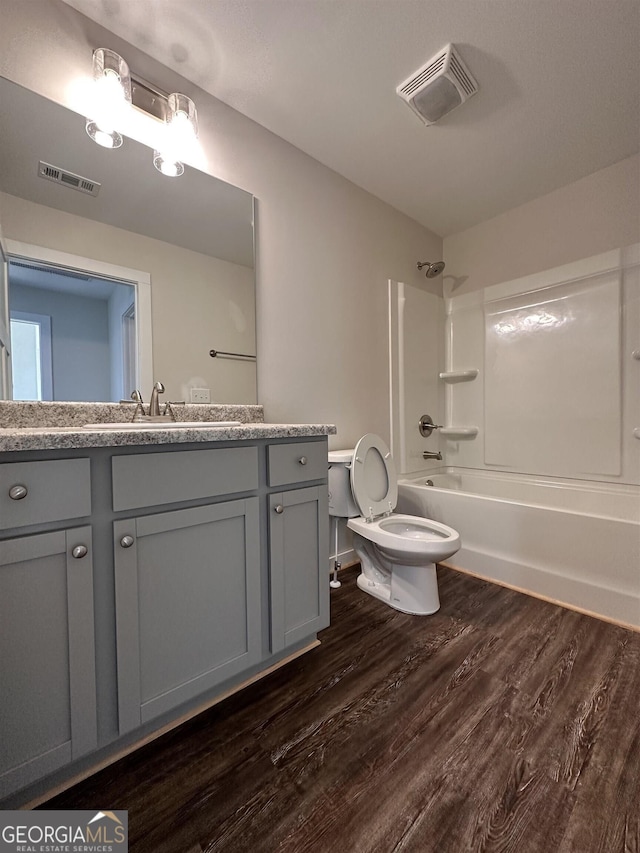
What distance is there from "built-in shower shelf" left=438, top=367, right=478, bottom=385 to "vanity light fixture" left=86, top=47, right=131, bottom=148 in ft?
7.95

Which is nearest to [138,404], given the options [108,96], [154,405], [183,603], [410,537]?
[154,405]

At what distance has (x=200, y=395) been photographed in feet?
5.26

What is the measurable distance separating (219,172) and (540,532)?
7.94 feet

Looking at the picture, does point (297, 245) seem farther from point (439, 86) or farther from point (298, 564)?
point (298, 564)

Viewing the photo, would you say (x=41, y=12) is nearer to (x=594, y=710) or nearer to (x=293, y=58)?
(x=293, y=58)

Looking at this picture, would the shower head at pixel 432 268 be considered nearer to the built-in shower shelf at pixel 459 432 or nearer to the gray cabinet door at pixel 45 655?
the built-in shower shelf at pixel 459 432

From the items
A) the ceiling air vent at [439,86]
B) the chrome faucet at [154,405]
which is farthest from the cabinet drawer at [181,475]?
the ceiling air vent at [439,86]

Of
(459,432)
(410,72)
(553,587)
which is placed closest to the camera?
(410,72)

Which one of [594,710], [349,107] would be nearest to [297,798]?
[594,710]

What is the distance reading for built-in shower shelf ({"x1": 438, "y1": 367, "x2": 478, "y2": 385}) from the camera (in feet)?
8.98

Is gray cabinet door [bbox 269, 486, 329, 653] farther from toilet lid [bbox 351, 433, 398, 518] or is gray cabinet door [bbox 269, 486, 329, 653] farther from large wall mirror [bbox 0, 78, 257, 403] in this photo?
large wall mirror [bbox 0, 78, 257, 403]

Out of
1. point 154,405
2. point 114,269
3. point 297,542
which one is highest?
point 114,269

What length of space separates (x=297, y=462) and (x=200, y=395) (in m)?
0.62

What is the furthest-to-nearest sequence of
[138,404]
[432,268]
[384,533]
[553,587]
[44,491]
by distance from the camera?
1. [432,268]
2. [553,587]
3. [384,533]
4. [138,404]
5. [44,491]
